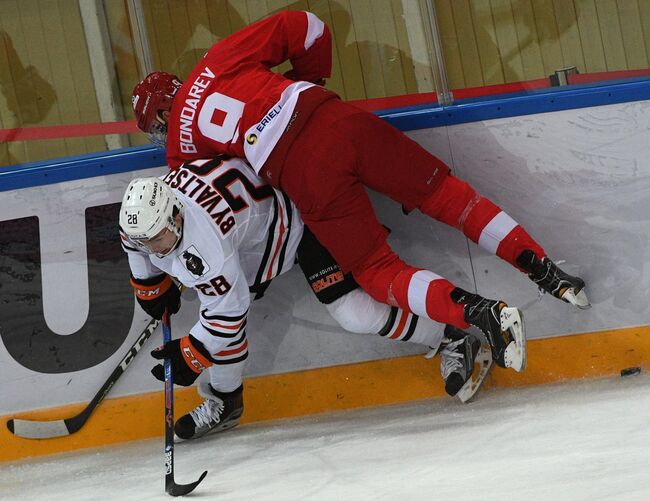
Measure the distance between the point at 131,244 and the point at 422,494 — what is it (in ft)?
4.06

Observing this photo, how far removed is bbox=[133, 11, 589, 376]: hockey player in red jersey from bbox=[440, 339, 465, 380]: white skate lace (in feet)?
0.84

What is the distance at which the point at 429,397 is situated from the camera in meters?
3.03

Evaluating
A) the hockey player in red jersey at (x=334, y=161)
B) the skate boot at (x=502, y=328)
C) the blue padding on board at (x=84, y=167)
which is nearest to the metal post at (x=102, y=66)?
the blue padding on board at (x=84, y=167)

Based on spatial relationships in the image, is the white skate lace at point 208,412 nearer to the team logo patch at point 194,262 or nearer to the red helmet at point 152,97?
the team logo patch at point 194,262

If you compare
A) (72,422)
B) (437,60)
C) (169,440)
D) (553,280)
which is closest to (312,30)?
(437,60)

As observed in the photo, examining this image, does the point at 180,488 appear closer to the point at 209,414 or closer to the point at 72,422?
the point at 209,414

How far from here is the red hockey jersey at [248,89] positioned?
8.93ft

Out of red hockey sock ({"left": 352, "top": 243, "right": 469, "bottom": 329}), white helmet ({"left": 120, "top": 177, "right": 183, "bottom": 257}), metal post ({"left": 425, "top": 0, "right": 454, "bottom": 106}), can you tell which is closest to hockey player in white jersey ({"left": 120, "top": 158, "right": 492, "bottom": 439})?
white helmet ({"left": 120, "top": 177, "right": 183, "bottom": 257})

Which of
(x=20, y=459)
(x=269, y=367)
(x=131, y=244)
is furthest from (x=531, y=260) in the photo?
(x=20, y=459)

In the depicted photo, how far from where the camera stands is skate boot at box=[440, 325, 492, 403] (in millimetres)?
2809

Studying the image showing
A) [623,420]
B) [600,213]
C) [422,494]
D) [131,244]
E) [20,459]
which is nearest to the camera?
[422,494]

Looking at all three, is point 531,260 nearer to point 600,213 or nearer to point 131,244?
point 600,213

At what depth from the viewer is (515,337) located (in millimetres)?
2453

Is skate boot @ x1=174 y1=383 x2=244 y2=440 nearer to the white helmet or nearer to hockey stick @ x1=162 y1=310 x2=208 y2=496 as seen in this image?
hockey stick @ x1=162 y1=310 x2=208 y2=496
